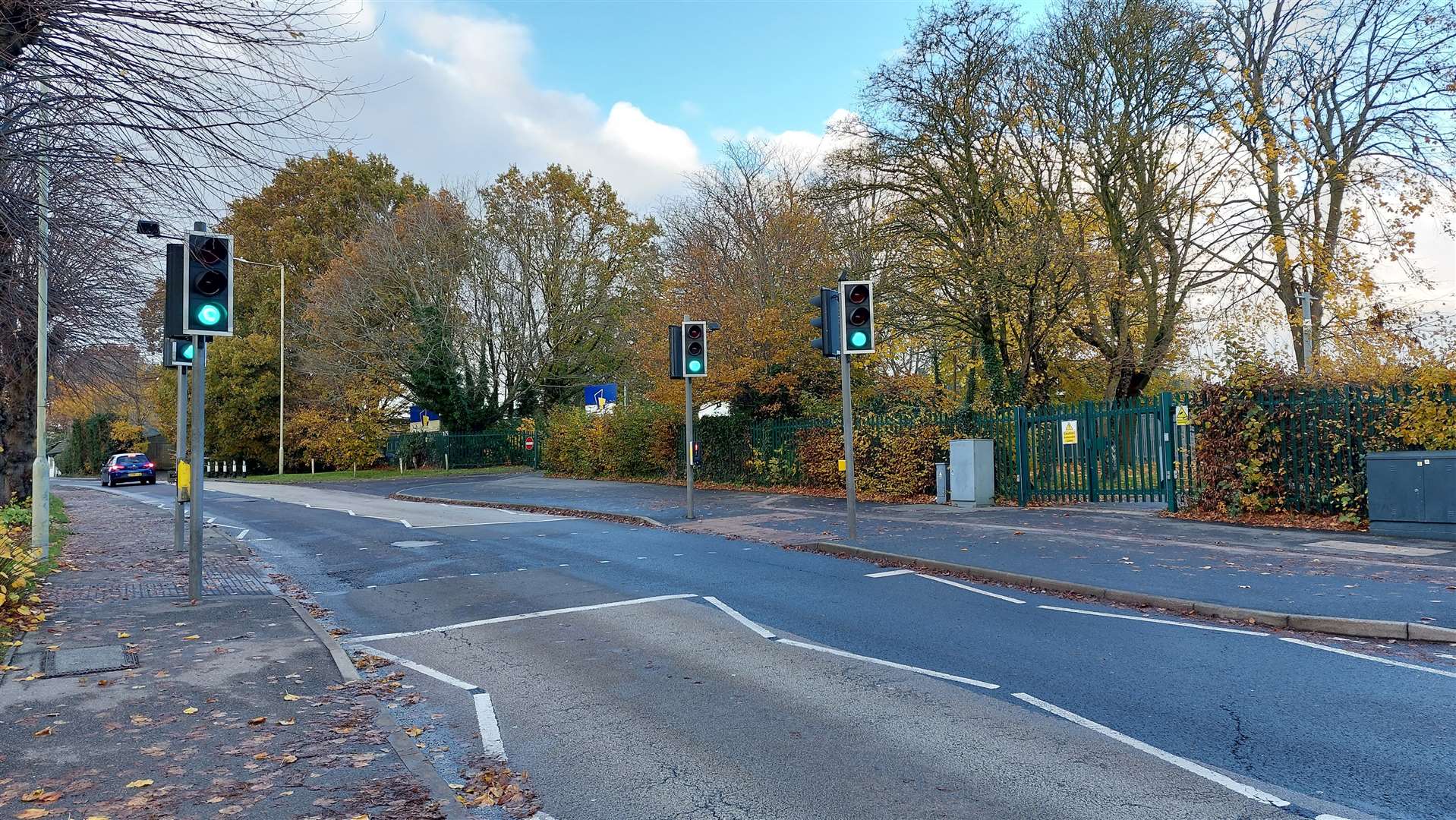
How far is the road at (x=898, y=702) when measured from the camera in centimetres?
461

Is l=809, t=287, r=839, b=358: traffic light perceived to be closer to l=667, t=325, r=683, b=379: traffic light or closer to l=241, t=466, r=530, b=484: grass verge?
l=667, t=325, r=683, b=379: traffic light

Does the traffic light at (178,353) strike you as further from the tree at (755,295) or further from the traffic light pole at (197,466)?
the tree at (755,295)

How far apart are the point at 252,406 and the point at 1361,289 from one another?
160 ft

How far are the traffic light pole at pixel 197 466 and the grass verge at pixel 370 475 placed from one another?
32.7 m

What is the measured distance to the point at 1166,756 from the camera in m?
5.04

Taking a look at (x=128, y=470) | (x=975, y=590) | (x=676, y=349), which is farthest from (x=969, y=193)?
(x=128, y=470)

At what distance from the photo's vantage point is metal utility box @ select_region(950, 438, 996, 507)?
63.9ft

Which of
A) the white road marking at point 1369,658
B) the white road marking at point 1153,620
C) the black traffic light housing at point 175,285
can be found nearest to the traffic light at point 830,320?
the white road marking at point 1153,620

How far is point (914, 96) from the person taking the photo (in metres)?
24.4

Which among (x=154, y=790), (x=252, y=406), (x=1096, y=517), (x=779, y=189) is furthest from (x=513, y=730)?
(x=252, y=406)

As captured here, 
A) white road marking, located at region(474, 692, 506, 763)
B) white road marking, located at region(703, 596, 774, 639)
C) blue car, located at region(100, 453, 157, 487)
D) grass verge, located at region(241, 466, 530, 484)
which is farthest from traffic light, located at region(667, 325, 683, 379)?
blue car, located at region(100, 453, 157, 487)

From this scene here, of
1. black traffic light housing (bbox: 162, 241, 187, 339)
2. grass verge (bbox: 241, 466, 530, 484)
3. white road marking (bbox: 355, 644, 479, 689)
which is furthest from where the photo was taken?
grass verge (bbox: 241, 466, 530, 484)

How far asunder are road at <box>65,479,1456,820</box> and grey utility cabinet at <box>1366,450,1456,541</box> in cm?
619

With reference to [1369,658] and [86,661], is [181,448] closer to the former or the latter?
[86,661]
